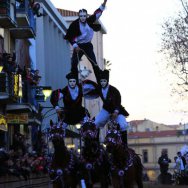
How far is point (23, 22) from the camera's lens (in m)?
39.6

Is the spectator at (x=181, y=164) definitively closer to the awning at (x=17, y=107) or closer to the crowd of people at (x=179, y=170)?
the crowd of people at (x=179, y=170)

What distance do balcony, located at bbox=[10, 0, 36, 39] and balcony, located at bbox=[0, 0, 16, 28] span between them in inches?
75.7

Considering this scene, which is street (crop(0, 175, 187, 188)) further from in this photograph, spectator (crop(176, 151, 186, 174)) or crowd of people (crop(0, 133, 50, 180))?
spectator (crop(176, 151, 186, 174))

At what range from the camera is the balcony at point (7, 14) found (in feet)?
111

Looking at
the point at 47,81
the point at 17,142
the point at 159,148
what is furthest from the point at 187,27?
the point at 159,148

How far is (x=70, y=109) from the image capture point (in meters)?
16.6

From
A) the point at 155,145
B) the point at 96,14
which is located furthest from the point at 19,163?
the point at 155,145

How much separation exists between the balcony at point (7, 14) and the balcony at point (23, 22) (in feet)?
6.31

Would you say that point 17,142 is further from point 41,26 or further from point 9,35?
point 41,26

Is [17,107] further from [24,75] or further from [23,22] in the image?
[23,22]

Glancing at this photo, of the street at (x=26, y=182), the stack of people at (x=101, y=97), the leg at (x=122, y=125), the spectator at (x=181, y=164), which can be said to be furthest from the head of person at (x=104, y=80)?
the spectator at (x=181, y=164)

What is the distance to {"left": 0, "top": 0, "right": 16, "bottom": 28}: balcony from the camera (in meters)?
33.9

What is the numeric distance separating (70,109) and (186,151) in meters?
24.1

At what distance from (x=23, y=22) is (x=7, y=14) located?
551 centimetres
